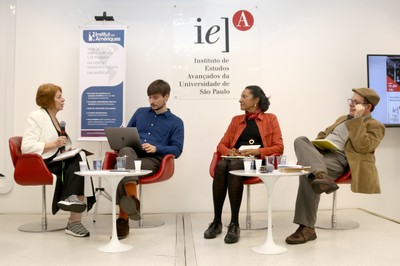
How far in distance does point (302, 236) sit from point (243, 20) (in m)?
2.55

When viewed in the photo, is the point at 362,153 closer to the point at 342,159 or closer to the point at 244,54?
the point at 342,159

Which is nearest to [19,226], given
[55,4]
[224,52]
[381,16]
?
[55,4]

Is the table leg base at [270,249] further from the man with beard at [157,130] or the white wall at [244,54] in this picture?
the white wall at [244,54]

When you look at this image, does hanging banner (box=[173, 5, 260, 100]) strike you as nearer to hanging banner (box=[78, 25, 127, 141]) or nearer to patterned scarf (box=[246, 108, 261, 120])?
hanging banner (box=[78, 25, 127, 141])

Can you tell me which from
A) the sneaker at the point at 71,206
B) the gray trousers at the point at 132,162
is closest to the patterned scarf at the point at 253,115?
the gray trousers at the point at 132,162

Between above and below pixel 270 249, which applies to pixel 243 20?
above

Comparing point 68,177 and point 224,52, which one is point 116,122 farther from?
point 224,52

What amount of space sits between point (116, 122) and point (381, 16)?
315 cm

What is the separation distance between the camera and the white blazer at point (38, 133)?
11.2ft

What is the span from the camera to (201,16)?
15.3 ft

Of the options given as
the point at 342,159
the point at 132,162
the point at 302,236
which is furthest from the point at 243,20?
the point at 302,236

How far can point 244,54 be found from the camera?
4645 mm

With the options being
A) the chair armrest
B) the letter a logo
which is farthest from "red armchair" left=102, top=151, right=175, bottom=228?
the letter a logo

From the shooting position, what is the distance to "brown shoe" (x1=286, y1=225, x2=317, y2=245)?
3.05m
